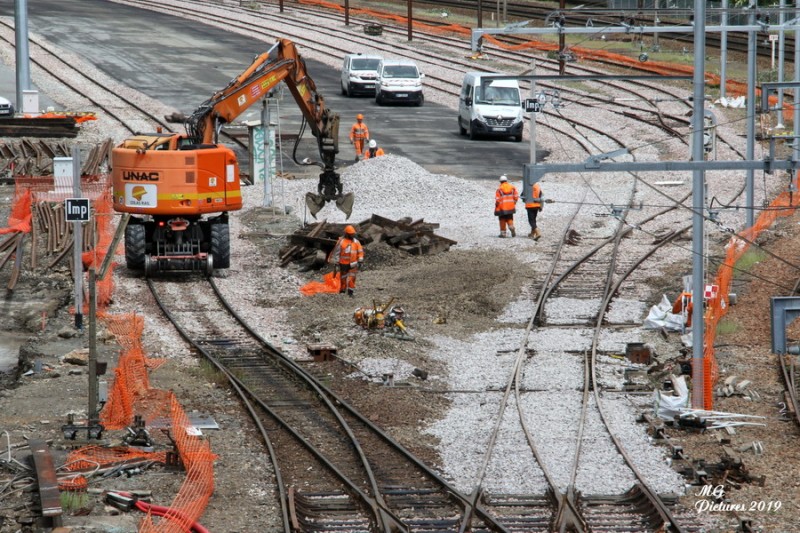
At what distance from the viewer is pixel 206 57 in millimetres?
61594

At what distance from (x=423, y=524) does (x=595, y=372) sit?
7.05 metres

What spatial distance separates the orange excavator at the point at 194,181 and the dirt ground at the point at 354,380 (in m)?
1.71

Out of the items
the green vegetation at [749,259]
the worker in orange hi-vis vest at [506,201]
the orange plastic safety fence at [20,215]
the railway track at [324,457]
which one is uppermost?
the worker in orange hi-vis vest at [506,201]

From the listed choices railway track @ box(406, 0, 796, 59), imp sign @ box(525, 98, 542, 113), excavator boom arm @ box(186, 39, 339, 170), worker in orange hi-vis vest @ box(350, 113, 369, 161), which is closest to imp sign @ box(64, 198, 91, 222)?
excavator boom arm @ box(186, 39, 339, 170)

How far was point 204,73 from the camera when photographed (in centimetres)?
5766

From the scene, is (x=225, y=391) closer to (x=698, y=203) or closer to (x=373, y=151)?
(x=698, y=203)

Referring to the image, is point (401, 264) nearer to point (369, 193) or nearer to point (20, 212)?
point (369, 193)

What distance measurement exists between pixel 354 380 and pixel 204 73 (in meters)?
39.9

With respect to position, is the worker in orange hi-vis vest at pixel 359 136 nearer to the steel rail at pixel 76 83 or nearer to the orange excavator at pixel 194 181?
the steel rail at pixel 76 83

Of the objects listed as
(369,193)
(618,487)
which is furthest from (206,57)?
(618,487)

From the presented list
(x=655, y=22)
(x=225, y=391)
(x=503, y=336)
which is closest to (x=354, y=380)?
(x=225, y=391)

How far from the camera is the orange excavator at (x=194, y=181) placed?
2608cm

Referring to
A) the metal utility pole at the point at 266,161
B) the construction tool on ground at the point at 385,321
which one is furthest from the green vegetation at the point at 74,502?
the metal utility pole at the point at 266,161

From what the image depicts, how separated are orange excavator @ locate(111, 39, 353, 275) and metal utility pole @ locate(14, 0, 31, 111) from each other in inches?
715
